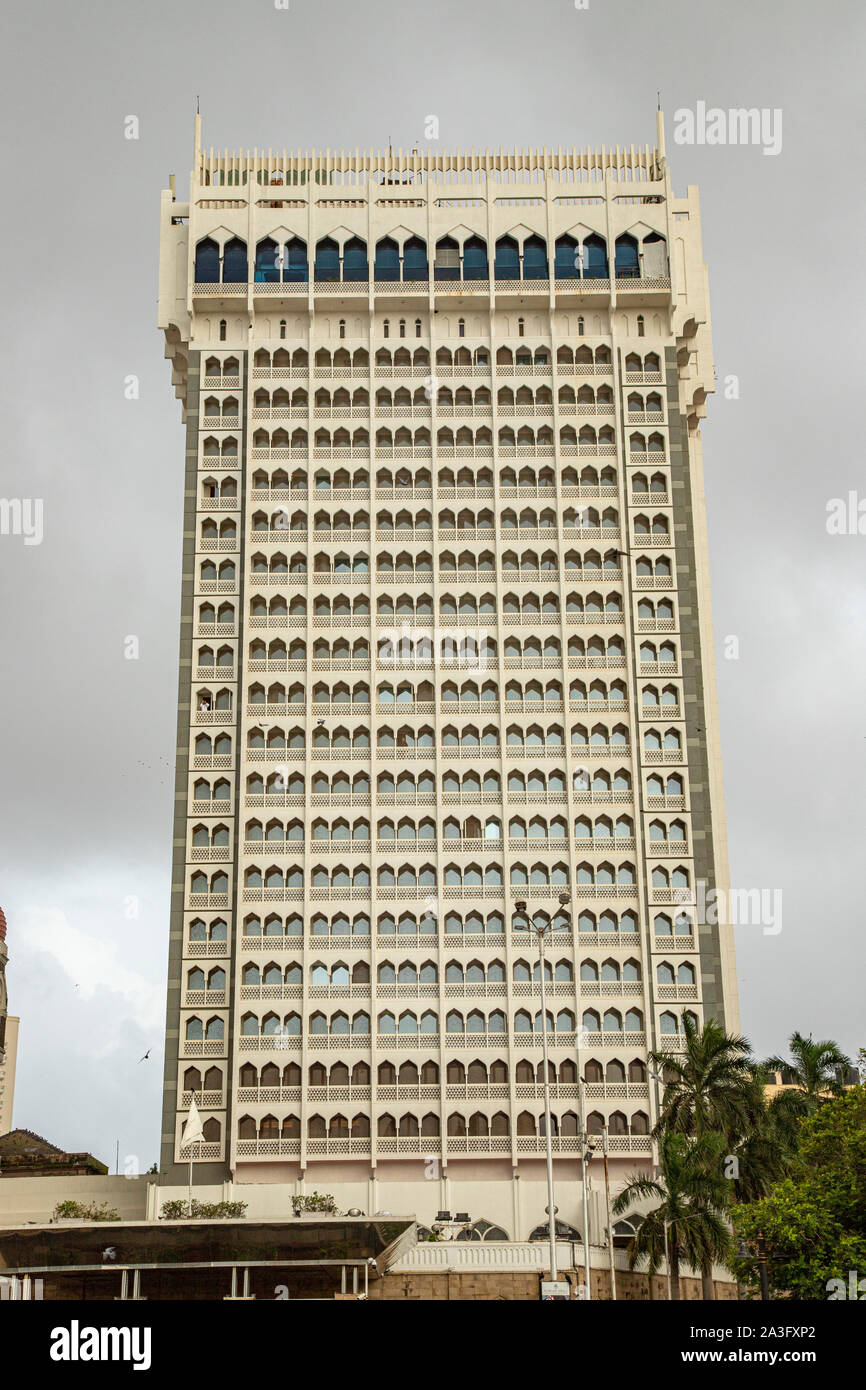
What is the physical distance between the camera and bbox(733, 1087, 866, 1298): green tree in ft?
145

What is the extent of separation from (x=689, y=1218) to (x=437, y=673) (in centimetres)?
3861

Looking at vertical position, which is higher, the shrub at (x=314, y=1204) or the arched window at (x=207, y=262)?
the arched window at (x=207, y=262)

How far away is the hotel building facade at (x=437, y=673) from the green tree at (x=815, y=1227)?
99.9 ft

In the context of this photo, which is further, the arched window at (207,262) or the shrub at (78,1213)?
the arched window at (207,262)

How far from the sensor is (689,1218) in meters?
56.7

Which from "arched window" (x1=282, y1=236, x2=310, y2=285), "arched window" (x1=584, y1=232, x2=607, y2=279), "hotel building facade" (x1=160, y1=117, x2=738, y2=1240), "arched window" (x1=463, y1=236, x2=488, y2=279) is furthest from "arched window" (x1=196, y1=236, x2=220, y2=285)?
"arched window" (x1=584, y1=232, x2=607, y2=279)

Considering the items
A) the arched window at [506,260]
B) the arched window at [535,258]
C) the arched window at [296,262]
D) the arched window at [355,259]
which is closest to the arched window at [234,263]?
the arched window at [296,262]

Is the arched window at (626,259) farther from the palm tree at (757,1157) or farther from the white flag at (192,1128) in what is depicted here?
the white flag at (192,1128)

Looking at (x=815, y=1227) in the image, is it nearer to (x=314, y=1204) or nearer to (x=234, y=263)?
(x=314, y=1204)

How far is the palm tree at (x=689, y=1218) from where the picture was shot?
56.2 m

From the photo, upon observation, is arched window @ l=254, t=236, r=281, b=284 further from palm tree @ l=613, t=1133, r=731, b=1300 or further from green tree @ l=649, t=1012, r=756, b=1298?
palm tree @ l=613, t=1133, r=731, b=1300

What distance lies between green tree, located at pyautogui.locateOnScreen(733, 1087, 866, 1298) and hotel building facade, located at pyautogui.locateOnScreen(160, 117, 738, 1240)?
99.9ft

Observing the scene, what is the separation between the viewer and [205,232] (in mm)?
95188
